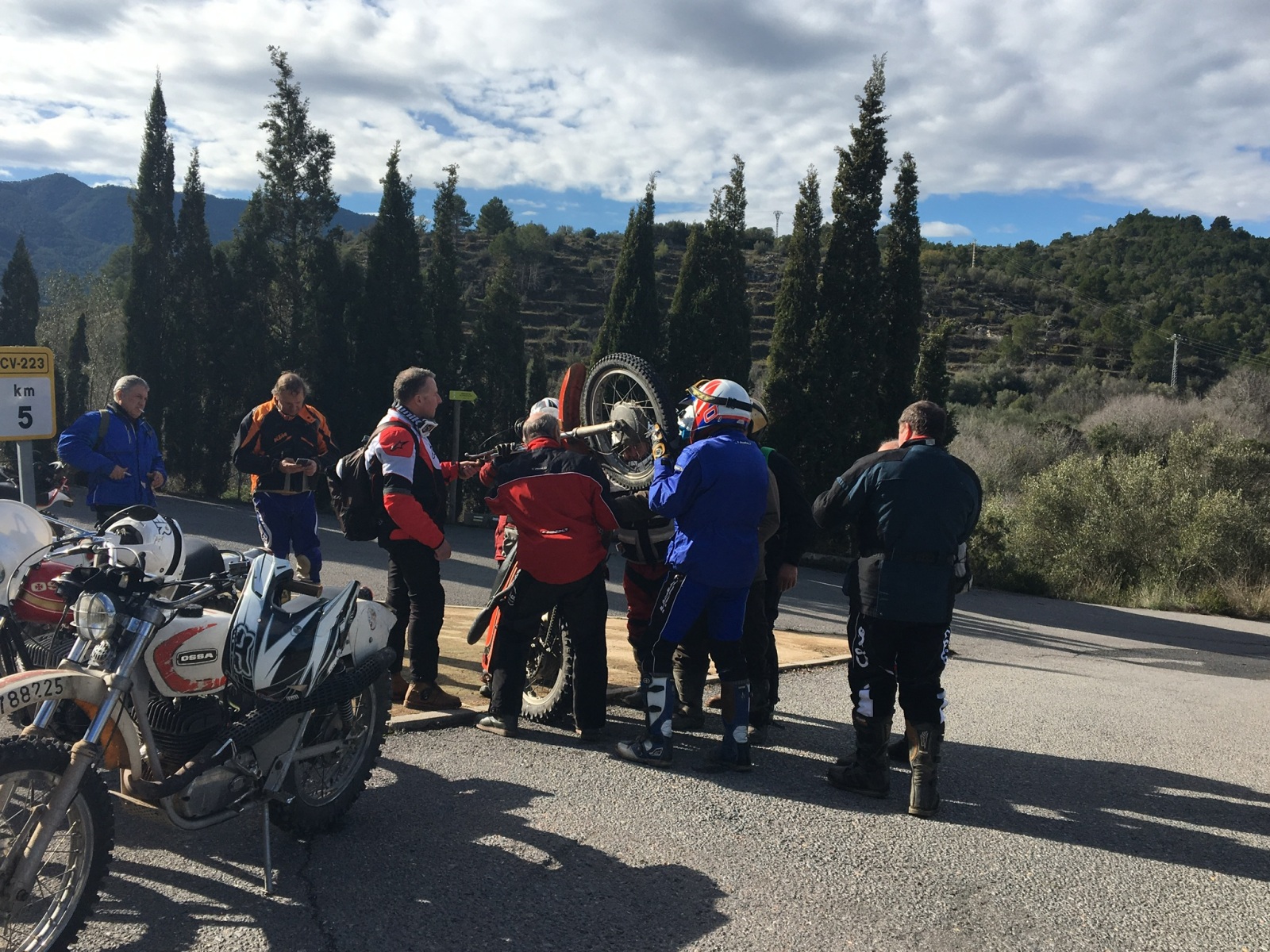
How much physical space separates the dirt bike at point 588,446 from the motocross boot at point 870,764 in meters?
1.69

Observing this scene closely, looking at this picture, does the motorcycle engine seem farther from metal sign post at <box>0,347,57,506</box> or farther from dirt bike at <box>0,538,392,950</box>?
metal sign post at <box>0,347,57,506</box>

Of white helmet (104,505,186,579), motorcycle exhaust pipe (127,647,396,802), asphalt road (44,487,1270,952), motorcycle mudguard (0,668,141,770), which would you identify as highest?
white helmet (104,505,186,579)

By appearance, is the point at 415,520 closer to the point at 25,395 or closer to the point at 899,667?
the point at 899,667

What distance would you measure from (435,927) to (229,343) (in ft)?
77.9

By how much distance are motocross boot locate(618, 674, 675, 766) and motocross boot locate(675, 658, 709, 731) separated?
2.46 ft

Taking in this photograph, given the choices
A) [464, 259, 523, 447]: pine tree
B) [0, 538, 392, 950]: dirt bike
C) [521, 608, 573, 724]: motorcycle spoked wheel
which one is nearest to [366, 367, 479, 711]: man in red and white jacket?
[521, 608, 573, 724]: motorcycle spoked wheel

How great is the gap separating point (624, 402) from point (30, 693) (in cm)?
432

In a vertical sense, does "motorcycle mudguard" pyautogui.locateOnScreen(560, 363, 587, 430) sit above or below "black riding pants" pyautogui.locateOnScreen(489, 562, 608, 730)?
above

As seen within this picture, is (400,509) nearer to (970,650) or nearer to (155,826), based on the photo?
(155,826)

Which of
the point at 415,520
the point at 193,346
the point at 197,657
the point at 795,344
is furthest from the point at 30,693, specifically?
the point at 193,346

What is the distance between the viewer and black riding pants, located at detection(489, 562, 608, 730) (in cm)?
559

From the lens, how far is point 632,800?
4719 mm

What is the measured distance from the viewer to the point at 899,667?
5.00 metres

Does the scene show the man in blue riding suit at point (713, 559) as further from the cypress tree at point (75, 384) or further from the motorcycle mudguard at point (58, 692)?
the cypress tree at point (75, 384)
